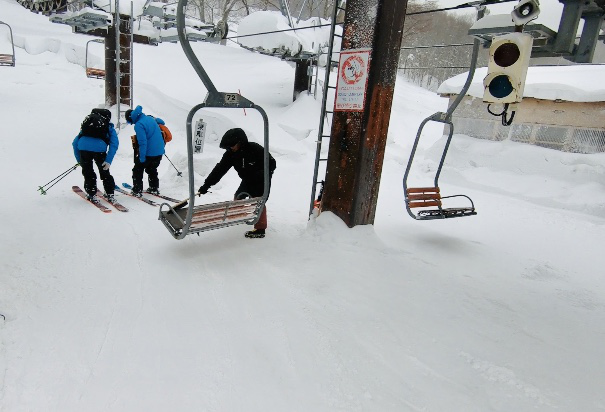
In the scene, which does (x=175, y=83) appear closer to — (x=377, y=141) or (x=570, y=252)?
(x=377, y=141)

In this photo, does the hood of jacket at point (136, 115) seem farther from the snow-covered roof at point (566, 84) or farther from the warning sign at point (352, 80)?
the snow-covered roof at point (566, 84)

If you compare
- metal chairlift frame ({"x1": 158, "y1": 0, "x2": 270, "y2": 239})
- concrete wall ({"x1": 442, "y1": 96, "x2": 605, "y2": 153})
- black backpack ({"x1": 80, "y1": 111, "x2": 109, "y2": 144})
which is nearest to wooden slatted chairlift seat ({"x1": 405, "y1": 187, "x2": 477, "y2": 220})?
metal chairlift frame ({"x1": 158, "y1": 0, "x2": 270, "y2": 239})

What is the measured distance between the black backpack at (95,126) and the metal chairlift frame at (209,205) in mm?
2098

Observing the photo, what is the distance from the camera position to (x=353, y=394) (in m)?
2.36

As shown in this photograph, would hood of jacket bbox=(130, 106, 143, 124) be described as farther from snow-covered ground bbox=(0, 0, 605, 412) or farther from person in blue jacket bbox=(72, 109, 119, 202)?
snow-covered ground bbox=(0, 0, 605, 412)

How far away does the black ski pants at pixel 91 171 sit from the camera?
5.84 metres

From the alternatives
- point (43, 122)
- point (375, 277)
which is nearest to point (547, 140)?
point (375, 277)

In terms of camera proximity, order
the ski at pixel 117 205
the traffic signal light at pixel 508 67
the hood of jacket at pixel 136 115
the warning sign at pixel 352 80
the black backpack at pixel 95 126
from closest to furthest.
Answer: the traffic signal light at pixel 508 67
the warning sign at pixel 352 80
the black backpack at pixel 95 126
the ski at pixel 117 205
the hood of jacket at pixel 136 115

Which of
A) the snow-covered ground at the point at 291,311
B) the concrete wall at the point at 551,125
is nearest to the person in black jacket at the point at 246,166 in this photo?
the snow-covered ground at the point at 291,311

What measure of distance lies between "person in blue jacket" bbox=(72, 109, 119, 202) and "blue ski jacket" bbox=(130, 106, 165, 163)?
445 mm

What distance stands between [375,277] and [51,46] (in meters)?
26.1

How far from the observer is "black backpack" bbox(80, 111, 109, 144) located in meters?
5.69

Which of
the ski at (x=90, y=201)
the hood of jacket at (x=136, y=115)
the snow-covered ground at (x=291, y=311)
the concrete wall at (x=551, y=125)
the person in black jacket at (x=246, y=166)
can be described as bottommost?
the ski at (x=90, y=201)

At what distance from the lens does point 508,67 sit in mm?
3422
